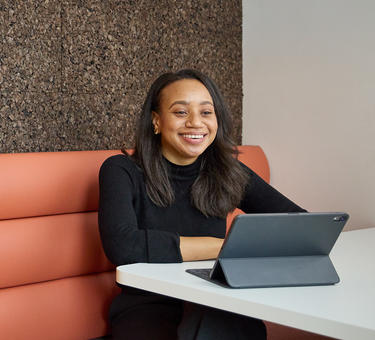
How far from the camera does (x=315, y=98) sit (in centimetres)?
302

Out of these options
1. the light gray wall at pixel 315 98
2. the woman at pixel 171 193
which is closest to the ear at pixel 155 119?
the woman at pixel 171 193

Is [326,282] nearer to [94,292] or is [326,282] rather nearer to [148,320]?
[148,320]

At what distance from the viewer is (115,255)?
163 centimetres

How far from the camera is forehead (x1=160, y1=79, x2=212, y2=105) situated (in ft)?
6.56

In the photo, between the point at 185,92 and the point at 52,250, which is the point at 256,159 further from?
the point at 52,250

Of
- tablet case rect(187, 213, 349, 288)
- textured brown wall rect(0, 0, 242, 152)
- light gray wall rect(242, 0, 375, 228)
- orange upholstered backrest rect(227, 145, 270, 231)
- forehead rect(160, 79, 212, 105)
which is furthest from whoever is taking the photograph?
orange upholstered backrest rect(227, 145, 270, 231)

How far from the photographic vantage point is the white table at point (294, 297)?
1.06 metres

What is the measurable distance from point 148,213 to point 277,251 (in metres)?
0.64

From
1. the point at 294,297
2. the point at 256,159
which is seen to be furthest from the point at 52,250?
the point at 256,159

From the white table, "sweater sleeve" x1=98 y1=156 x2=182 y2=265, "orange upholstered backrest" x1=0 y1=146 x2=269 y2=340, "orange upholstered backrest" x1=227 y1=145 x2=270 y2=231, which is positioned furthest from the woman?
"orange upholstered backrest" x1=227 y1=145 x2=270 y2=231

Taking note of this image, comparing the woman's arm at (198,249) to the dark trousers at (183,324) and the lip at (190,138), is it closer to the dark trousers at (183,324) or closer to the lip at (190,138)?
the dark trousers at (183,324)

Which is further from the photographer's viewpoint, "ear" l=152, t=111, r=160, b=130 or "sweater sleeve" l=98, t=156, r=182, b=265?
"ear" l=152, t=111, r=160, b=130

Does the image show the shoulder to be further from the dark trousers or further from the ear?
the dark trousers

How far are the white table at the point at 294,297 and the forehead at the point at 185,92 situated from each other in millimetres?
631
